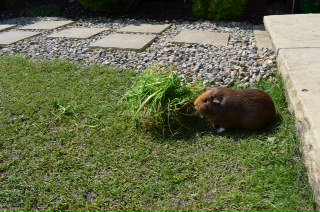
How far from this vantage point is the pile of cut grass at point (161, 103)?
8.68 feet

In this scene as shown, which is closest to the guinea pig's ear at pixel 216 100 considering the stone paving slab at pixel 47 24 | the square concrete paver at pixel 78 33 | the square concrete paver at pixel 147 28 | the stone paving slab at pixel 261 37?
the stone paving slab at pixel 261 37

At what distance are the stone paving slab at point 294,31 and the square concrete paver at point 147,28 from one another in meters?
1.81

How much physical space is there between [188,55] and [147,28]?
1652mm

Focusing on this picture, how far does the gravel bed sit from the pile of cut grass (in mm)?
584

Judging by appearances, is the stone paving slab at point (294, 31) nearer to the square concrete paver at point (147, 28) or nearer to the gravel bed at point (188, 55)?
the gravel bed at point (188, 55)

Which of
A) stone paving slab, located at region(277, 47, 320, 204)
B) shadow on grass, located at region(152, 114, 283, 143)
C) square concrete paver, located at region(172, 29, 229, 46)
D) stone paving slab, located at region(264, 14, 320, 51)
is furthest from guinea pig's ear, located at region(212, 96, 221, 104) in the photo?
square concrete paver, located at region(172, 29, 229, 46)

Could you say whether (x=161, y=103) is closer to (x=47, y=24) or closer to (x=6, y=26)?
(x=47, y=24)

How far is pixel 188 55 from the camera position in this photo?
4.10 metres

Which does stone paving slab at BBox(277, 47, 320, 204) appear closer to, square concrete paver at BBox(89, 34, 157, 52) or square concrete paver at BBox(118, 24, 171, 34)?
square concrete paver at BBox(89, 34, 157, 52)

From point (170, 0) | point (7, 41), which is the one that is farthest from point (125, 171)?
point (170, 0)

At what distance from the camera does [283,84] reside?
2830 millimetres

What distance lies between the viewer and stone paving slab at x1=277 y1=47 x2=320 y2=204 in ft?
5.80

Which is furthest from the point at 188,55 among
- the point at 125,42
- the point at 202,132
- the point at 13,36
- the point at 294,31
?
the point at 13,36

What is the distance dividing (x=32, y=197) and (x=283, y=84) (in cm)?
204
